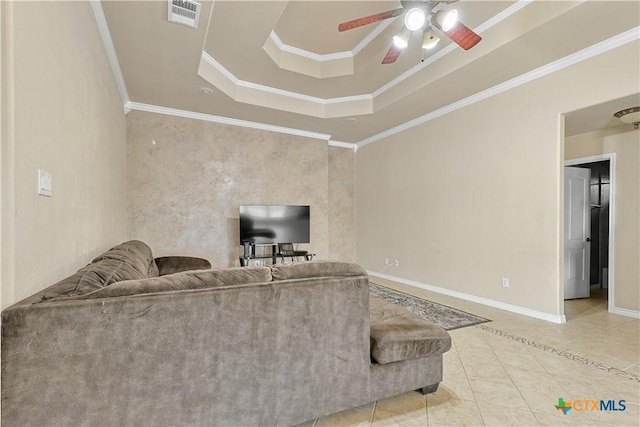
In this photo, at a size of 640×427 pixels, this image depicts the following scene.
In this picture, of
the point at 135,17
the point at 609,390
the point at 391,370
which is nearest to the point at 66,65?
the point at 135,17

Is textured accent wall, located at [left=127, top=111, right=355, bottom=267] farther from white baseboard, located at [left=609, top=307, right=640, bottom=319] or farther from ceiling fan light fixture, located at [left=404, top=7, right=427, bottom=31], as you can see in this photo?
white baseboard, located at [left=609, top=307, right=640, bottom=319]

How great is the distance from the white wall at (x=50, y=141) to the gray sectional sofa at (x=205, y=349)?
0.23 metres

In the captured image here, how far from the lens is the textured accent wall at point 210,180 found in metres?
4.68

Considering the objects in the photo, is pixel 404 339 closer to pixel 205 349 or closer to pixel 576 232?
pixel 205 349

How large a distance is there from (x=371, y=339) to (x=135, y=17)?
3148 millimetres

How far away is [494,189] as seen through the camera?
4070 millimetres

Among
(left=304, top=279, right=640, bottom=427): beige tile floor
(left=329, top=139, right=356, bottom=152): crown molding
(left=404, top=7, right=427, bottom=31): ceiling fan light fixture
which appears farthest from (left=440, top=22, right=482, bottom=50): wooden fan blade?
(left=329, top=139, right=356, bottom=152): crown molding

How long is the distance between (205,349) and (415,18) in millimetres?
2761

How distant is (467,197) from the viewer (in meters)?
4.43

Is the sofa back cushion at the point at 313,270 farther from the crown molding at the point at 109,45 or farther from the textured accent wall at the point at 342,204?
the textured accent wall at the point at 342,204

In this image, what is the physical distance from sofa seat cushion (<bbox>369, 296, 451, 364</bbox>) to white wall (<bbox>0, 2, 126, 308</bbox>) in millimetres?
1700

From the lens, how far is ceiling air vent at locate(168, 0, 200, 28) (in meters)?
2.48

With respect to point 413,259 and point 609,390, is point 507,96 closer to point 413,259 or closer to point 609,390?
point 413,259

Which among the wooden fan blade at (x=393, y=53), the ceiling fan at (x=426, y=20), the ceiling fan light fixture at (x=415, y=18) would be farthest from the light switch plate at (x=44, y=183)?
the wooden fan blade at (x=393, y=53)
